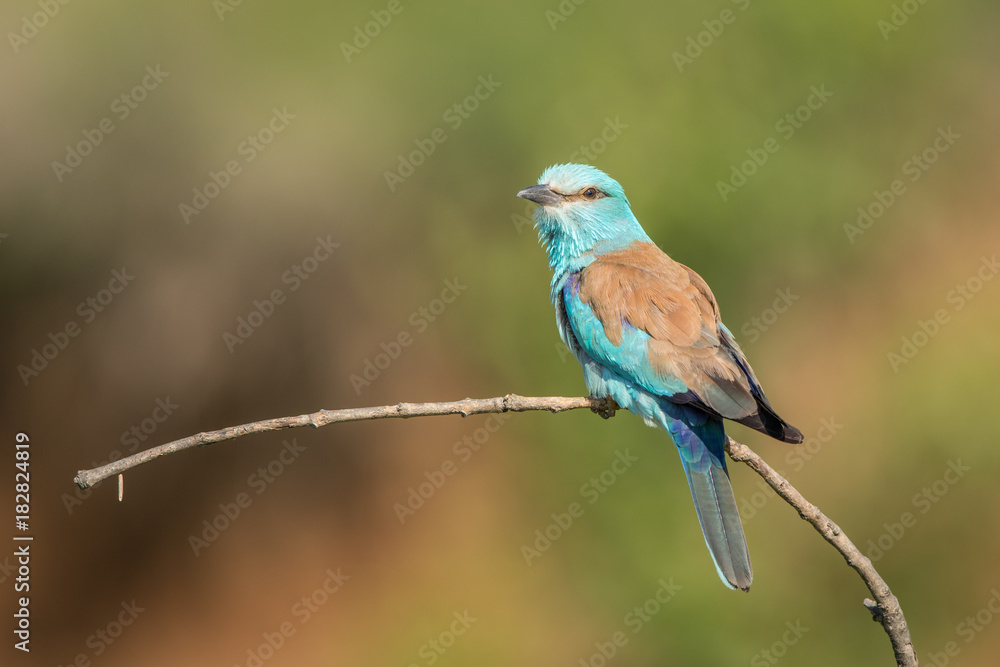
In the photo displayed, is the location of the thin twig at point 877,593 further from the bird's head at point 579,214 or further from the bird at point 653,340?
the bird's head at point 579,214

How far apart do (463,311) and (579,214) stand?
9.55 ft

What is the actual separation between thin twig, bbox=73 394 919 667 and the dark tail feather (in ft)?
1.72

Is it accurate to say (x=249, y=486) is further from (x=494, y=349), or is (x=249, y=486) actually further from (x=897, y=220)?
(x=897, y=220)

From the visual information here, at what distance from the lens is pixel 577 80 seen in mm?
6480

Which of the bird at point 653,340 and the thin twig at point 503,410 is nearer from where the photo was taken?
the thin twig at point 503,410

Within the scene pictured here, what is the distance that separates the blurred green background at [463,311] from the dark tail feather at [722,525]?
2.82 meters

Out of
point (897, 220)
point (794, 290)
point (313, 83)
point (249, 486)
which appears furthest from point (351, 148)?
point (897, 220)

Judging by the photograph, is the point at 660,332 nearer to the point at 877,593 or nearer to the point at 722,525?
the point at 722,525

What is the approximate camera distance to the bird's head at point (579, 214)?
401 cm

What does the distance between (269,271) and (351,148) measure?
1.06 metres

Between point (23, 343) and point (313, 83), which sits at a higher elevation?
point (313, 83)

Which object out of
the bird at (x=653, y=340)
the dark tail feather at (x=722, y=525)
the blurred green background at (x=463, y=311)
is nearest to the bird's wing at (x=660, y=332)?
the bird at (x=653, y=340)

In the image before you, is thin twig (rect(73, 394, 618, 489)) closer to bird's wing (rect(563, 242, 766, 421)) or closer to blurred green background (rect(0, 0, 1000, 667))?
bird's wing (rect(563, 242, 766, 421))

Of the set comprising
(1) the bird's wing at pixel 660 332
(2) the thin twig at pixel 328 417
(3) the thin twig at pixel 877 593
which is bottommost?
(2) the thin twig at pixel 328 417
